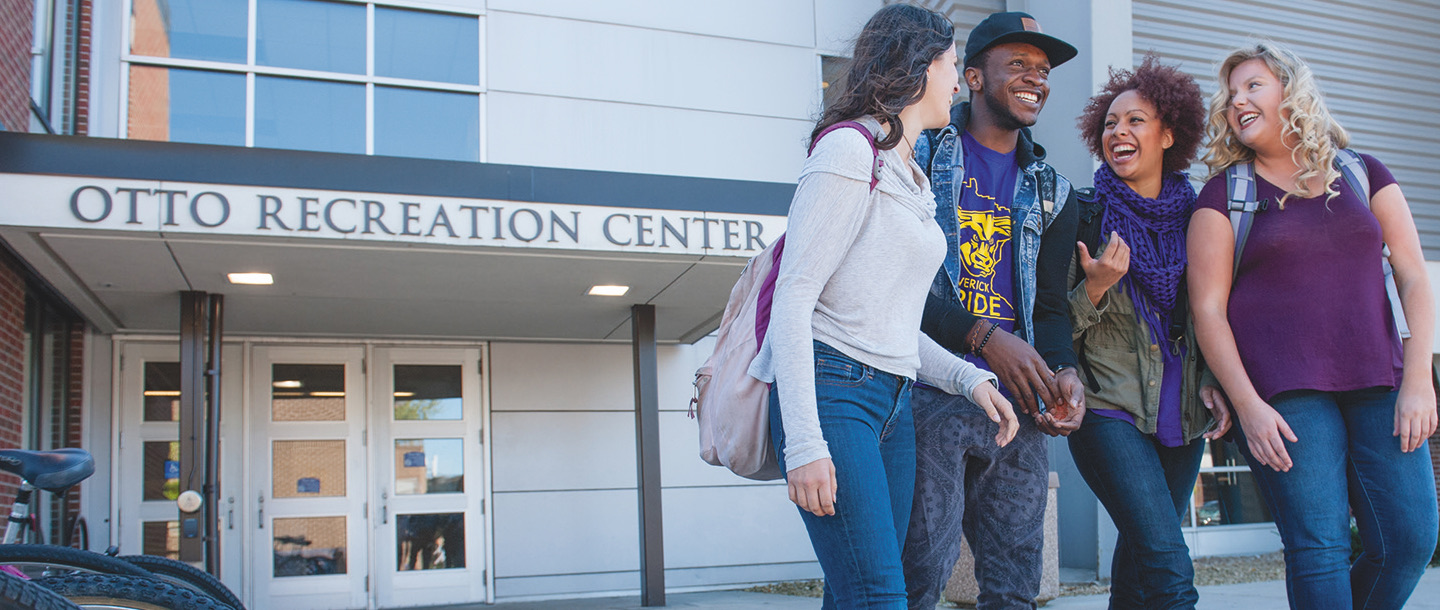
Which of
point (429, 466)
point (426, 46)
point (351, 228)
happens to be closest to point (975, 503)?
point (351, 228)

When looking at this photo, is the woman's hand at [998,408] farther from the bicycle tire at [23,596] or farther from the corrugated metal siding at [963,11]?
the corrugated metal siding at [963,11]

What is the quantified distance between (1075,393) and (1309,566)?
735 millimetres

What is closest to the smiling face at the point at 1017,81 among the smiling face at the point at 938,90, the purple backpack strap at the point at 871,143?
the smiling face at the point at 938,90

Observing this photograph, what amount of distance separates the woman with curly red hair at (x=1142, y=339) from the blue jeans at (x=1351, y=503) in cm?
23

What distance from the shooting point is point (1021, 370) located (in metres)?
2.35

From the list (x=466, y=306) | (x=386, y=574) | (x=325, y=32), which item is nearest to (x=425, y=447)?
(x=386, y=574)

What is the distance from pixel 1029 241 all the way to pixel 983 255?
12 centimetres

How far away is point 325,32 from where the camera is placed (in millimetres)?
8539

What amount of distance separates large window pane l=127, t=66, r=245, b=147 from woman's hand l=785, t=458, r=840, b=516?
758cm

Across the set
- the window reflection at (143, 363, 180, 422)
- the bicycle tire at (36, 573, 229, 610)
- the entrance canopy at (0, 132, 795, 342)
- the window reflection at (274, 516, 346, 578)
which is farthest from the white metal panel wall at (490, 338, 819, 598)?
the bicycle tire at (36, 573, 229, 610)

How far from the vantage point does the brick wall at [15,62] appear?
6.68 metres

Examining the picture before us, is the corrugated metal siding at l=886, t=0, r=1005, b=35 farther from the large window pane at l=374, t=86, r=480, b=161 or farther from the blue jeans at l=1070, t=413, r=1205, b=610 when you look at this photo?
the blue jeans at l=1070, t=413, r=1205, b=610

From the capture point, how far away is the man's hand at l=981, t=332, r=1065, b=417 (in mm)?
2344

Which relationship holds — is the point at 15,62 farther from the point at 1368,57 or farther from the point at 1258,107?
the point at 1368,57
